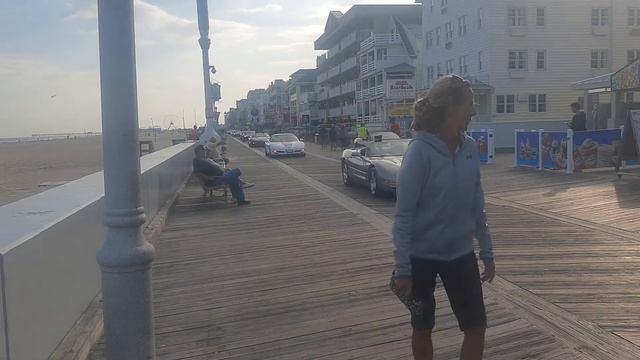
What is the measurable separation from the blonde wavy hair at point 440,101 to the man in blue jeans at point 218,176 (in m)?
10.00

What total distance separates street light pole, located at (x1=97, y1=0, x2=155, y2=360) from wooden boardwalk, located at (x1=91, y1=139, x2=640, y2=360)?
1.32m

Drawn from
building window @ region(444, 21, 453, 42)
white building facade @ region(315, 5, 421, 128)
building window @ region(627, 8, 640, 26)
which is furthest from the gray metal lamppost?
building window @ region(627, 8, 640, 26)

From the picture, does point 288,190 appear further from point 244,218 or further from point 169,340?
point 169,340

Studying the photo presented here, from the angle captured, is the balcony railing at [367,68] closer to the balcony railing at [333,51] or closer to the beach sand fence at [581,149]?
the balcony railing at [333,51]

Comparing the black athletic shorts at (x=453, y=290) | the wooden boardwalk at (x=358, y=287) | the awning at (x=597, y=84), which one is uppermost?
the awning at (x=597, y=84)

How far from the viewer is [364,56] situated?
210 ft

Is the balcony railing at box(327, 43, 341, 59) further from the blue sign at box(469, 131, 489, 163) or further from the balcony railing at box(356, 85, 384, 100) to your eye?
the blue sign at box(469, 131, 489, 163)

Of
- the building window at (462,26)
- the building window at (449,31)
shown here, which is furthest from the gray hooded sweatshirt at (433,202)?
the building window at (449,31)

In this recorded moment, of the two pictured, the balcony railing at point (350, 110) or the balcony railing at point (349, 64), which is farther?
the balcony railing at point (350, 110)

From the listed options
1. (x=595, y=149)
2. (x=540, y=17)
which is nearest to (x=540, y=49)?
(x=540, y=17)

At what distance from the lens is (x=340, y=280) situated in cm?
641

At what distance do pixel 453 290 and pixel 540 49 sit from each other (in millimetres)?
37853

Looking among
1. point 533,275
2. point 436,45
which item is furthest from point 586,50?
point 533,275

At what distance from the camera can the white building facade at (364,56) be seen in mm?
57469
